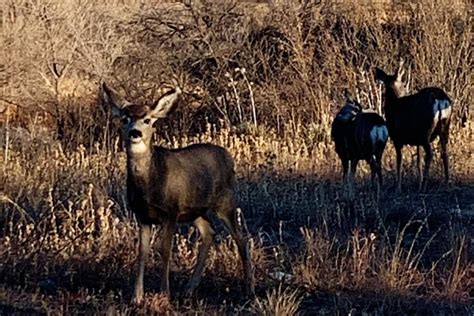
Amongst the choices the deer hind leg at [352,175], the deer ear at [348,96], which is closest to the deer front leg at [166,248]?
the deer hind leg at [352,175]

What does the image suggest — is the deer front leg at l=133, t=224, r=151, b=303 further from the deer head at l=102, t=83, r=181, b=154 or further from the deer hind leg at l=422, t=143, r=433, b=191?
the deer hind leg at l=422, t=143, r=433, b=191

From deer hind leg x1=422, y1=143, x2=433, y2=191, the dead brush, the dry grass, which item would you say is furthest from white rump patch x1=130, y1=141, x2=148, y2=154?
deer hind leg x1=422, y1=143, x2=433, y2=191

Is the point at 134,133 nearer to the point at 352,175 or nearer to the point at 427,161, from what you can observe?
the point at 352,175

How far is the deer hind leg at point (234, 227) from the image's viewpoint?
8.60 m

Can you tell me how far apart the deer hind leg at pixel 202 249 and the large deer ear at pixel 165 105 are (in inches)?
48.1

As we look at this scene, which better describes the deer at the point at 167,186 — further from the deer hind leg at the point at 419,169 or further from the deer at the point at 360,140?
the deer hind leg at the point at 419,169

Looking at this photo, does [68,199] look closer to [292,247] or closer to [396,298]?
[292,247]

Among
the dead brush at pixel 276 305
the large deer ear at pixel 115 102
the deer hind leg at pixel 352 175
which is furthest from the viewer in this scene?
the deer hind leg at pixel 352 175

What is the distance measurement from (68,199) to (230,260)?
10.7ft

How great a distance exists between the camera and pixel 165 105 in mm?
8023

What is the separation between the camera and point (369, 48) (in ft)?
71.3

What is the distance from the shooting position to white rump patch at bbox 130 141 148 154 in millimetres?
7922

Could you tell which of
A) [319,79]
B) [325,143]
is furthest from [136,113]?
[319,79]

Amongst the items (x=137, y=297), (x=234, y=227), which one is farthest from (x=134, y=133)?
(x=234, y=227)
